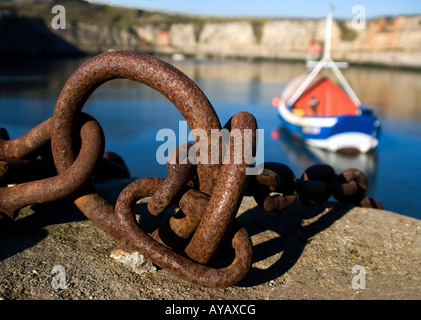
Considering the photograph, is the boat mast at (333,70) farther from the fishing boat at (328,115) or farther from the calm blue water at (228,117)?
the calm blue water at (228,117)

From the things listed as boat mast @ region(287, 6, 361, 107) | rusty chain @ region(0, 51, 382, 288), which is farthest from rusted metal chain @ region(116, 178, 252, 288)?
boat mast @ region(287, 6, 361, 107)

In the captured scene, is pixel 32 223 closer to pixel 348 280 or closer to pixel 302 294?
pixel 302 294

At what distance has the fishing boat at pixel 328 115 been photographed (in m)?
9.97

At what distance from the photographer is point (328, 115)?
11.0 metres

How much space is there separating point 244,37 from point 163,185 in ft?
257

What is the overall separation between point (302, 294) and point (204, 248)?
527mm

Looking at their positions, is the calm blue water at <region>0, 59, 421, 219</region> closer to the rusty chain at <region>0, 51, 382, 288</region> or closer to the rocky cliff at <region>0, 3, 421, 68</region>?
the rusty chain at <region>0, 51, 382, 288</region>

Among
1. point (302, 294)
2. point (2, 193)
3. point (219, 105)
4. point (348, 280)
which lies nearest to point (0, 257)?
point (2, 193)

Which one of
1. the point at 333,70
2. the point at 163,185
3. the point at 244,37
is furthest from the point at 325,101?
the point at 244,37

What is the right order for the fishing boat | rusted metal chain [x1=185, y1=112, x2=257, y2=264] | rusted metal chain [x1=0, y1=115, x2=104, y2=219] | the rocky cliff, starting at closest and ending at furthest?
rusted metal chain [x1=185, y1=112, x2=257, y2=264] < rusted metal chain [x1=0, y1=115, x2=104, y2=219] < the fishing boat < the rocky cliff

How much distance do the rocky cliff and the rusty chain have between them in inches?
1854

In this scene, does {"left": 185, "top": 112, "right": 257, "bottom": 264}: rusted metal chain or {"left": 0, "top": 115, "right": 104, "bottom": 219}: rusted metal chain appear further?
{"left": 0, "top": 115, "right": 104, "bottom": 219}: rusted metal chain

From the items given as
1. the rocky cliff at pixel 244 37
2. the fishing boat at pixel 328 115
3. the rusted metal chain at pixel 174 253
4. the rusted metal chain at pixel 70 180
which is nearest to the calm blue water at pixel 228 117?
the fishing boat at pixel 328 115

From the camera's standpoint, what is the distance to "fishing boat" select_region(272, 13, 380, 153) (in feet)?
32.7
